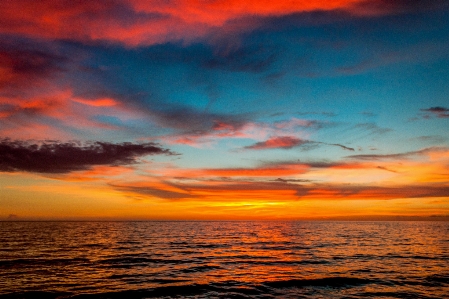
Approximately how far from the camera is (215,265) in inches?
1296

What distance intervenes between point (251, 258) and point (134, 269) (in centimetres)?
1529

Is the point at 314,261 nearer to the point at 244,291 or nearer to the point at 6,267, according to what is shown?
the point at 244,291

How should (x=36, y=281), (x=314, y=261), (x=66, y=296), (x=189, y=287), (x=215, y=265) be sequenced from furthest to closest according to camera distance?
(x=314, y=261)
(x=215, y=265)
(x=36, y=281)
(x=189, y=287)
(x=66, y=296)

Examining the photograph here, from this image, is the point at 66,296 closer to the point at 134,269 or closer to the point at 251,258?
the point at 134,269

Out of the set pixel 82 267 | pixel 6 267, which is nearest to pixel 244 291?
pixel 82 267

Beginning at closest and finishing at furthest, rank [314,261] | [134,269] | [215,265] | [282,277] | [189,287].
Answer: [189,287] → [282,277] → [134,269] → [215,265] → [314,261]

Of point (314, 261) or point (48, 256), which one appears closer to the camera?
point (314, 261)

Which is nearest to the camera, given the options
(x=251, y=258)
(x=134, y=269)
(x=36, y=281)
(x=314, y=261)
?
(x=36, y=281)

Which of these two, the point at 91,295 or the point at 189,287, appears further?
the point at 189,287

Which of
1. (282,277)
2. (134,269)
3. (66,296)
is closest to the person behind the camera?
(66,296)

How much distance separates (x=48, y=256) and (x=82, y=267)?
1108cm

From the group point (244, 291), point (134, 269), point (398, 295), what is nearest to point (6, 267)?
point (134, 269)

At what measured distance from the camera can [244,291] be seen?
22.1 metres

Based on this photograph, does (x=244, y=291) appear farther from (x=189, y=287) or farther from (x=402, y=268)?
(x=402, y=268)
